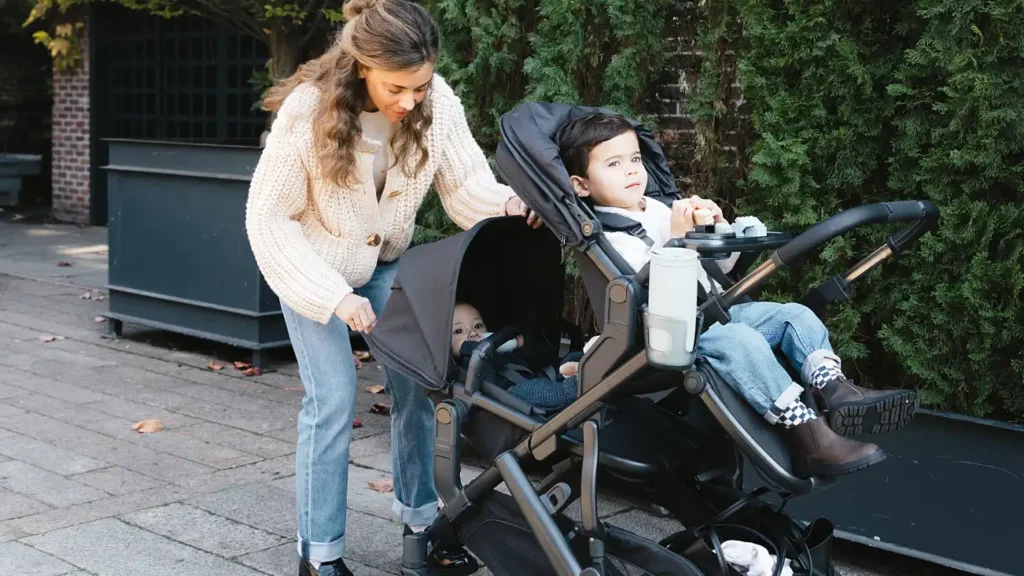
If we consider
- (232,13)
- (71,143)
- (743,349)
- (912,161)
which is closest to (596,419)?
(743,349)

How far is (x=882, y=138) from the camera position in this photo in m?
4.48

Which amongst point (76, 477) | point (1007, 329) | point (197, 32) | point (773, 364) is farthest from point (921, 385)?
point (197, 32)

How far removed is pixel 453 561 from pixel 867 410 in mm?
1506

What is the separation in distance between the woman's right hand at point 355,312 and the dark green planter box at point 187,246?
11.4 ft

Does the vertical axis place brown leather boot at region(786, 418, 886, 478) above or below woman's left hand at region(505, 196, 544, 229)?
below

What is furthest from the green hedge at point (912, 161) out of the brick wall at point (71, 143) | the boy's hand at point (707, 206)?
the brick wall at point (71, 143)

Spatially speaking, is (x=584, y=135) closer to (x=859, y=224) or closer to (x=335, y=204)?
(x=335, y=204)

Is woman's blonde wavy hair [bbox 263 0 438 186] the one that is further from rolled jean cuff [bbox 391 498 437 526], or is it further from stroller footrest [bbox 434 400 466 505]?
rolled jean cuff [bbox 391 498 437 526]

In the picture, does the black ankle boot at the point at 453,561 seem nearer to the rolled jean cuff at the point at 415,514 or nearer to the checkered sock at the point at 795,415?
the rolled jean cuff at the point at 415,514

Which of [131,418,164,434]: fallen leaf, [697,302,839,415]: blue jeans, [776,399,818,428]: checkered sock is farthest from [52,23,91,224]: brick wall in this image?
[776,399,818,428]: checkered sock

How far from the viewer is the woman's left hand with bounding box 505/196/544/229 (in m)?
3.63

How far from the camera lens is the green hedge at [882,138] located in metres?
4.13

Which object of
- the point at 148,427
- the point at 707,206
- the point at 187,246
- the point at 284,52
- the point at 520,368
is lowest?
the point at 148,427

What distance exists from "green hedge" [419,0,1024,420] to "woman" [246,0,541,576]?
1226 mm
